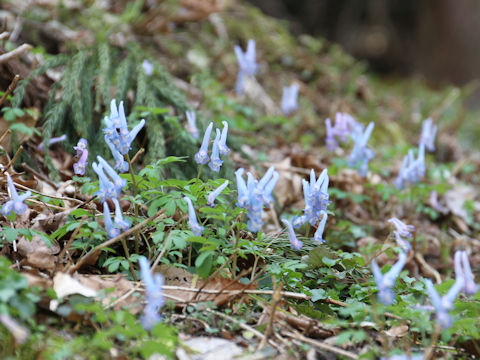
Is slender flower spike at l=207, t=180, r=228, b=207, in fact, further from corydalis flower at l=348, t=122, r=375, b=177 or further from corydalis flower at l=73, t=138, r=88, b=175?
corydalis flower at l=348, t=122, r=375, b=177

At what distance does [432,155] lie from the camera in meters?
6.43

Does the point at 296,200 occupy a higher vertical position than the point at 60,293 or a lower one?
lower

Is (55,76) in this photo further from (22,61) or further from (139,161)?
(139,161)

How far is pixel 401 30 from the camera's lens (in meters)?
12.1

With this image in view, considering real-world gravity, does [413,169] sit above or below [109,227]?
below

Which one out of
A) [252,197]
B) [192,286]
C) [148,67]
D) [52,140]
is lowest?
[192,286]

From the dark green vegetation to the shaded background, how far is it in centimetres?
338

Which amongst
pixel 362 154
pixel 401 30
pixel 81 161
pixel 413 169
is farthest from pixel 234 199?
pixel 401 30

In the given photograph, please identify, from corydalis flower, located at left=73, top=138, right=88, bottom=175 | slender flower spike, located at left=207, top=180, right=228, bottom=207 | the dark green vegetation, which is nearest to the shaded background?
the dark green vegetation

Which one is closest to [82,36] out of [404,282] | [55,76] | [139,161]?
[55,76]

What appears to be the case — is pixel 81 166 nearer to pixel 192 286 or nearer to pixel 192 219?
pixel 192 219

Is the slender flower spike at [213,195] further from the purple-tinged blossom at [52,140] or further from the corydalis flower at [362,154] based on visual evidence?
the corydalis flower at [362,154]

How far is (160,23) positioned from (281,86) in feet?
6.53

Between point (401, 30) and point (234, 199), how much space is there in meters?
11.0
